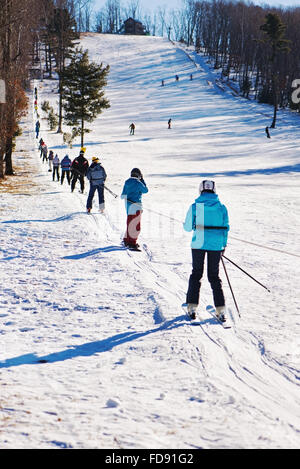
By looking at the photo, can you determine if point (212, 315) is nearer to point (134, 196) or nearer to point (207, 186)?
point (207, 186)

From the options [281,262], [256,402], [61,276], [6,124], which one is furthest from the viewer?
[6,124]

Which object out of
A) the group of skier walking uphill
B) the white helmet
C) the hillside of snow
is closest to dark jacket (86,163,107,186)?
the hillside of snow

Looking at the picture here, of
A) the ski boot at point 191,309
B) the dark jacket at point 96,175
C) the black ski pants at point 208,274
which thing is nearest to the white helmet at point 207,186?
the black ski pants at point 208,274

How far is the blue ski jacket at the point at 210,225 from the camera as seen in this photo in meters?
4.95

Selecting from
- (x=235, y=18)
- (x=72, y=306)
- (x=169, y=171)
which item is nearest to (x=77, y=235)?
(x=72, y=306)

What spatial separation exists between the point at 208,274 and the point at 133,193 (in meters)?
3.63

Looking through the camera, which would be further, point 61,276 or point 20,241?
point 20,241

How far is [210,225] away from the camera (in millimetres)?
4938

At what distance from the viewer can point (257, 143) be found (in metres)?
36.3

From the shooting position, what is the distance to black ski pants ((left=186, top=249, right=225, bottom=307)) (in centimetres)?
500

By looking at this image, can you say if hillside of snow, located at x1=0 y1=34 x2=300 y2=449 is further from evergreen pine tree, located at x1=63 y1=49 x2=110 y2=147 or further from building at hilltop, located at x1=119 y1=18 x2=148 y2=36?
building at hilltop, located at x1=119 y1=18 x2=148 y2=36

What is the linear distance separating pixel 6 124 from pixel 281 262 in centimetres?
1454

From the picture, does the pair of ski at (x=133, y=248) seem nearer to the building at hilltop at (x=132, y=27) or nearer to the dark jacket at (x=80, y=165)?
the dark jacket at (x=80, y=165)

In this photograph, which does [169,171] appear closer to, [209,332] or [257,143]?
[257,143]
